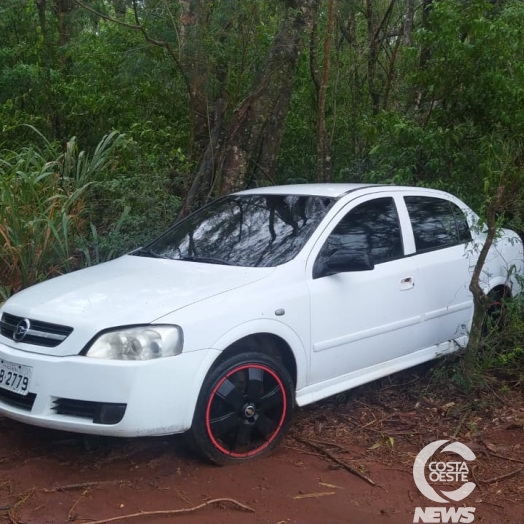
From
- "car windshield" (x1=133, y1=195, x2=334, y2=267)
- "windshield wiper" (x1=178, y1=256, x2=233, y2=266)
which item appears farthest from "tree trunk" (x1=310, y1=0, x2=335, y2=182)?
"windshield wiper" (x1=178, y1=256, x2=233, y2=266)

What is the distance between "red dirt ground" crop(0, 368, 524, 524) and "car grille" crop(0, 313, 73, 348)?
72cm

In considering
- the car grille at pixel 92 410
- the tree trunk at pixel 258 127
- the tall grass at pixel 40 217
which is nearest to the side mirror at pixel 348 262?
the car grille at pixel 92 410

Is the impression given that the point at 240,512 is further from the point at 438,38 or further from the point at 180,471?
the point at 438,38

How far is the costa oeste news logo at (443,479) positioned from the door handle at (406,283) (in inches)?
42.4

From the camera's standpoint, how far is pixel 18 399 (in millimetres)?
4172

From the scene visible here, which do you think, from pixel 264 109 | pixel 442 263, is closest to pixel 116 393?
pixel 442 263

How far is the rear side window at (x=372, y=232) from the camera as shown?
5082mm

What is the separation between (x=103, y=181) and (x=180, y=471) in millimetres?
4222

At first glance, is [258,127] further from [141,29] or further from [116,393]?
→ [116,393]

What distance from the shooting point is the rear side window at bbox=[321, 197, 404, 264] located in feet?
16.7

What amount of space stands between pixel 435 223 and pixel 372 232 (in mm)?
780

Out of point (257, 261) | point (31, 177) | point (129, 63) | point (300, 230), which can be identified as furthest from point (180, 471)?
point (129, 63)

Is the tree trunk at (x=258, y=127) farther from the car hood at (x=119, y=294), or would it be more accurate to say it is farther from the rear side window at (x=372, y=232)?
the car hood at (x=119, y=294)

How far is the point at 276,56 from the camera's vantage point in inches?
318
